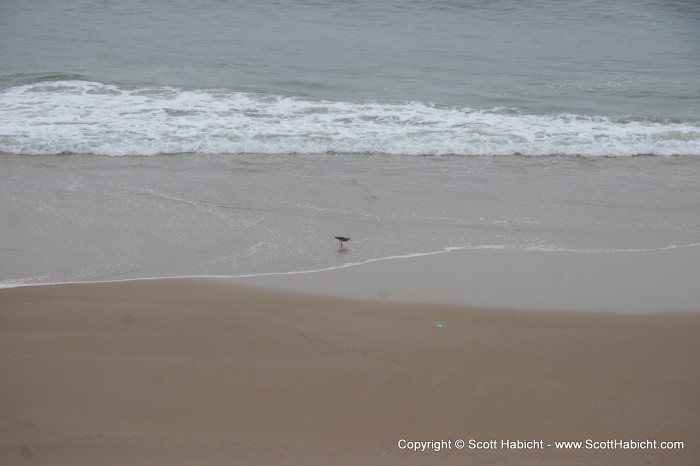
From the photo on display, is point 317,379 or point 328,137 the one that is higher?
point 328,137

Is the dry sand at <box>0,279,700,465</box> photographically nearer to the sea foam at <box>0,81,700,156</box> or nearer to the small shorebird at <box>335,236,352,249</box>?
the small shorebird at <box>335,236,352,249</box>

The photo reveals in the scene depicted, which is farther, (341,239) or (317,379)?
(341,239)

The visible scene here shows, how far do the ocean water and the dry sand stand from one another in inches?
36.1

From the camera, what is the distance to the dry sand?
4.50 meters

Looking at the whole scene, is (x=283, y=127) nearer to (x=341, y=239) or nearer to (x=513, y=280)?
(x=341, y=239)

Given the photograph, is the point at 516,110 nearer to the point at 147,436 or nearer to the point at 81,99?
the point at 81,99

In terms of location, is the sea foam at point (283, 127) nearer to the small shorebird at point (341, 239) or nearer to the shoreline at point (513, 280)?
the small shorebird at point (341, 239)

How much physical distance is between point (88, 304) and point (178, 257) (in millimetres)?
1141

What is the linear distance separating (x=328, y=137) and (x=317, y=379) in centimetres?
656

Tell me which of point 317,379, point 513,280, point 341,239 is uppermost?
point 341,239

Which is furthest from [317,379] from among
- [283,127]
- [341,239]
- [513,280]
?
[283,127]

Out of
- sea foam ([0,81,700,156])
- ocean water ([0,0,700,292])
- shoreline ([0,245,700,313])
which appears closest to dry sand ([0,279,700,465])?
shoreline ([0,245,700,313])

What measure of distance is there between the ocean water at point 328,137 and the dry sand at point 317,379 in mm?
916

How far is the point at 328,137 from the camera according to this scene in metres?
11.1
